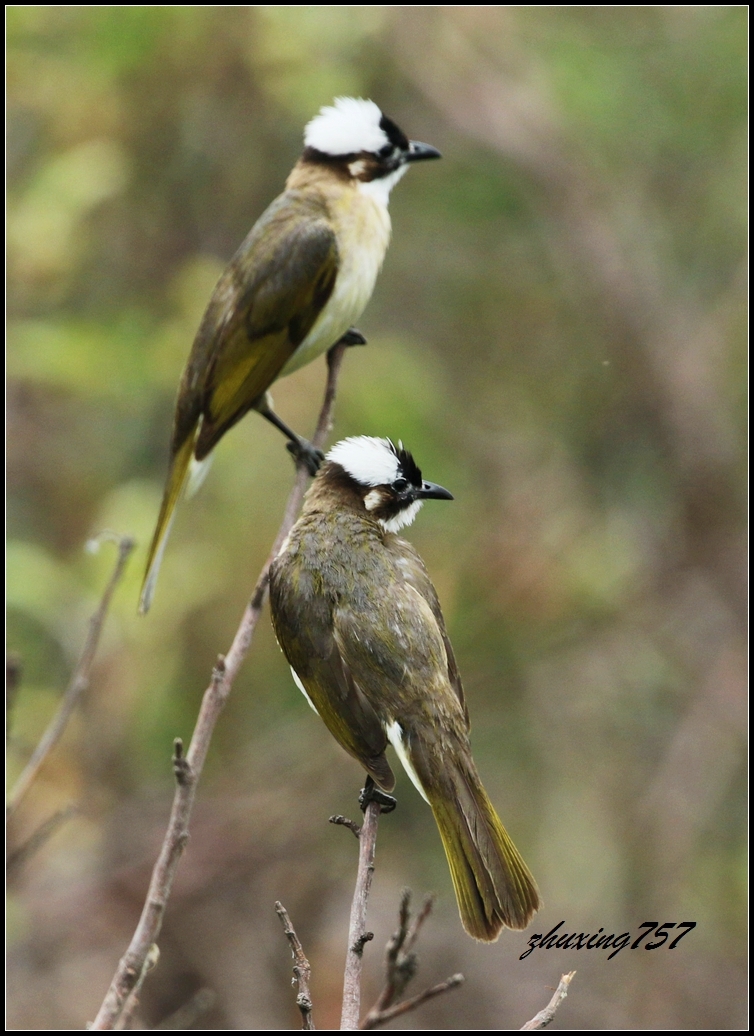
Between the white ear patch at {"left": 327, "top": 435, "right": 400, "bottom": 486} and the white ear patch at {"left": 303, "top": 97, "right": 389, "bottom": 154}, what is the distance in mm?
1650

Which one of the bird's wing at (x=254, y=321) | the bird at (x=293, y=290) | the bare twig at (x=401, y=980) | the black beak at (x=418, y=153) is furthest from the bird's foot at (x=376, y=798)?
the black beak at (x=418, y=153)

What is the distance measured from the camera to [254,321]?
3.98 meters

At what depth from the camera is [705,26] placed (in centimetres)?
757

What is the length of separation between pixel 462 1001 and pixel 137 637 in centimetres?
298

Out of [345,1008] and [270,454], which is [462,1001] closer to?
[270,454]

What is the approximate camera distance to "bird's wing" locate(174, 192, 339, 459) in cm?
393

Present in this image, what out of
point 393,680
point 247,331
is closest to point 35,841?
point 393,680

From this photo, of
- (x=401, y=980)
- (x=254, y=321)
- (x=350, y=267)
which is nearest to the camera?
(x=401, y=980)

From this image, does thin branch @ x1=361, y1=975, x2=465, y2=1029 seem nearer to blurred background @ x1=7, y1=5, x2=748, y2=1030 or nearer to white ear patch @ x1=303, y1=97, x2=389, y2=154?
blurred background @ x1=7, y1=5, x2=748, y2=1030

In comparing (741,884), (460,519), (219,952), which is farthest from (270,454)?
(741,884)

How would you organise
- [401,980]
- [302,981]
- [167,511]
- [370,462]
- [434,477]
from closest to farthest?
1. [302,981]
2. [401,980]
3. [370,462]
4. [167,511]
5. [434,477]

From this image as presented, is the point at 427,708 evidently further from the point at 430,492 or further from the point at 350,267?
the point at 350,267

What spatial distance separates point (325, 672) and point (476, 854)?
1.86ft
